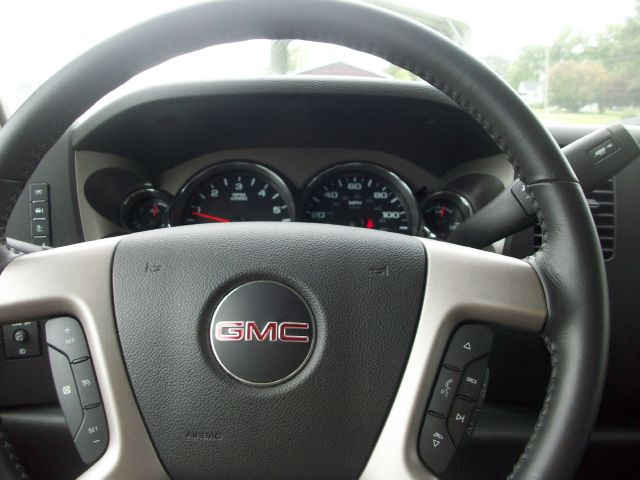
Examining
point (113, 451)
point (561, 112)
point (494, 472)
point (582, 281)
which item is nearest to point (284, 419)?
point (113, 451)

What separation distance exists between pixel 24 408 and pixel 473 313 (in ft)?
3.71

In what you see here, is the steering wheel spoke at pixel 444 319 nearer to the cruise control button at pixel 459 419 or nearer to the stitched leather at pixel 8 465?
the cruise control button at pixel 459 419

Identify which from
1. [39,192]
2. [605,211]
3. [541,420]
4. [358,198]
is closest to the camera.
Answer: [541,420]

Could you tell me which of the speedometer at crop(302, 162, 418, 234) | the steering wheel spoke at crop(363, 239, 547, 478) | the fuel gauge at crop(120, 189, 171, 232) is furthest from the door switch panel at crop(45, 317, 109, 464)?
the speedometer at crop(302, 162, 418, 234)

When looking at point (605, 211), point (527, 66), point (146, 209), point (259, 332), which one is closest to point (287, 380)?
point (259, 332)

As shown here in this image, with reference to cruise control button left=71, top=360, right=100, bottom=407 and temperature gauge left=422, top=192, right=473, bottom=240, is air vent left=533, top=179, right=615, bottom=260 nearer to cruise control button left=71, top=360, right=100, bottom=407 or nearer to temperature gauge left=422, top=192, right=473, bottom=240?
temperature gauge left=422, top=192, right=473, bottom=240

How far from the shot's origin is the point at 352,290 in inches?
34.8

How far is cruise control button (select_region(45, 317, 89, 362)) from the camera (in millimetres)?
869

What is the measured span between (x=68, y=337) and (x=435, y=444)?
51 centimetres

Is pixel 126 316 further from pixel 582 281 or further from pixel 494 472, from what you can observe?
pixel 494 472

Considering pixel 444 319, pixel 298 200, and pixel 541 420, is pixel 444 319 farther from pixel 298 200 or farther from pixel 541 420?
pixel 298 200

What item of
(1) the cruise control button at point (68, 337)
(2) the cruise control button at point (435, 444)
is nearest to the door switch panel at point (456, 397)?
(2) the cruise control button at point (435, 444)

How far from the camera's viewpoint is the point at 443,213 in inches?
78.9

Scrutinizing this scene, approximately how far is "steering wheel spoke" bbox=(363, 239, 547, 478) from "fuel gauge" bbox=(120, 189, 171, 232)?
1.28m
